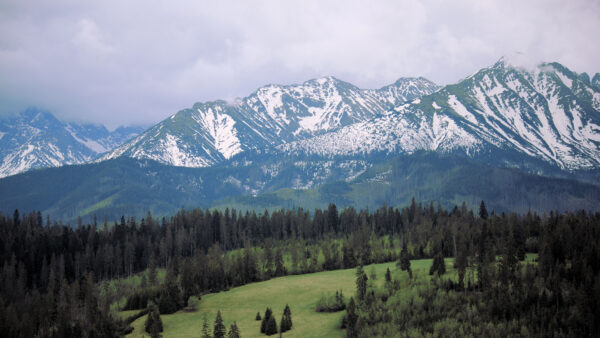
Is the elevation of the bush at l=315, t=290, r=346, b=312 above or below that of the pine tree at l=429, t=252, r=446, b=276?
below

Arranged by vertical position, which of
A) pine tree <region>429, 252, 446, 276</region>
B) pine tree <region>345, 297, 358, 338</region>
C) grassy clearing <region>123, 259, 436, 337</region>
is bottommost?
grassy clearing <region>123, 259, 436, 337</region>

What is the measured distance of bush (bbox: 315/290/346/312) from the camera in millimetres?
110625

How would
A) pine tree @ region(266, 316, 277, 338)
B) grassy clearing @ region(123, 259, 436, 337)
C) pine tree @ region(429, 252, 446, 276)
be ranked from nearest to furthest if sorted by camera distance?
1. pine tree @ region(266, 316, 277, 338)
2. grassy clearing @ region(123, 259, 436, 337)
3. pine tree @ region(429, 252, 446, 276)

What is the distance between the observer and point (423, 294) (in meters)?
99.6

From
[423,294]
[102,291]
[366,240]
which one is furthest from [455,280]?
[102,291]

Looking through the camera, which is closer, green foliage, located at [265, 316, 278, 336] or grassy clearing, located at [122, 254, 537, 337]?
green foliage, located at [265, 316, 278, 336]

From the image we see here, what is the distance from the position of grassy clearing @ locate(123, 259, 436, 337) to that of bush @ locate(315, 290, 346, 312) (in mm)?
2310

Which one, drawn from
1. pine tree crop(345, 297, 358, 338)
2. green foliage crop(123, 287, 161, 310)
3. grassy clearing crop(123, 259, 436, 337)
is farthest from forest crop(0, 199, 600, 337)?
grassy clearing crop(123, 259, 436, 337)

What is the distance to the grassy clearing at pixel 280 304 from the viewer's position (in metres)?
102

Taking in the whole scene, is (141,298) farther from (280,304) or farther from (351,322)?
(351,322)

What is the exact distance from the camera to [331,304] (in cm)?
11119

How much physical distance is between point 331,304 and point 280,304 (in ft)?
58.6

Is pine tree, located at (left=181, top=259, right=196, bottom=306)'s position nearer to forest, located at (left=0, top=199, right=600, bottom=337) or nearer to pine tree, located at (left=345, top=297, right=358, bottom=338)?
forest, located at (left=0, top=199, right=600, bottom=337)

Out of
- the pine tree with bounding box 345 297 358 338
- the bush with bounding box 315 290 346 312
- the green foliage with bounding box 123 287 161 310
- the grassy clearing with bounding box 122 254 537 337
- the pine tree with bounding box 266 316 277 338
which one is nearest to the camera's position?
the pine tree with bounding box 345 297 358 338
